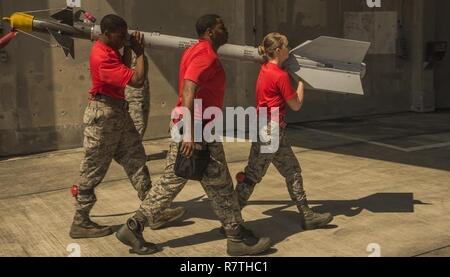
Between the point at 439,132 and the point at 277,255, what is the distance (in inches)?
258

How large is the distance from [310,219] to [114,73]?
7.25ft

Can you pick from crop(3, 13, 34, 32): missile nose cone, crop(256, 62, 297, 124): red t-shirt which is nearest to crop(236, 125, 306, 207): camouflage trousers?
crop(256, 62, 297, 124): red t-shirt

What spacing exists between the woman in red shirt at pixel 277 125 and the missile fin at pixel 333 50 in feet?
0.90

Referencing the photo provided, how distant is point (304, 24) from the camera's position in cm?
1119

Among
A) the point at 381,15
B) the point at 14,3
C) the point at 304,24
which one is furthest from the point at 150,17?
the point at 381,15

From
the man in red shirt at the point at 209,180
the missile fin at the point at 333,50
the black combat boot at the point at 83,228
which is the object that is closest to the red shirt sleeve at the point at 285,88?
the missile fin at the point at 333,50

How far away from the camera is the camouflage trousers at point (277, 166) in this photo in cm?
502

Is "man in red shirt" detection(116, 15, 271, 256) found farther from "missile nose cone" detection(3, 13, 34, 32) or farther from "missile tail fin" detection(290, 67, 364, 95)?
"missile nose cone" detection(3, 13, 34, 32)

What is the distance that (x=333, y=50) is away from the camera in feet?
17.2

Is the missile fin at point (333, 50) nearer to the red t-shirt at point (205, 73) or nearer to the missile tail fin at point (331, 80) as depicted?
the missile tail fin at point (331, 80)

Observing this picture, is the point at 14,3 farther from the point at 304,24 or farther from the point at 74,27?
the point at 304,24

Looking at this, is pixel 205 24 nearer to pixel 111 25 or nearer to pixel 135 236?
pixel 111 25

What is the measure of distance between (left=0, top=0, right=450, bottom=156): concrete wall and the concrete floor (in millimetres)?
511

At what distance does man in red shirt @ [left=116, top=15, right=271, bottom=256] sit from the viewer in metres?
4.34
